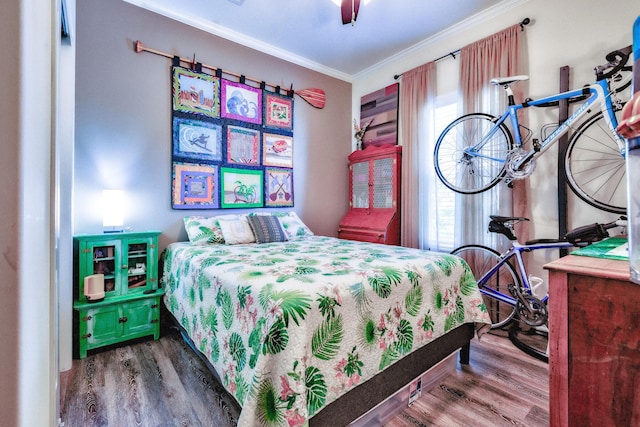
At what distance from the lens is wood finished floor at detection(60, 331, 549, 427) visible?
57.0 inches

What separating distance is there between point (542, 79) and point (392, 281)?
8.04 feet

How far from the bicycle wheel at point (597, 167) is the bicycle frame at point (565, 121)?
131mm

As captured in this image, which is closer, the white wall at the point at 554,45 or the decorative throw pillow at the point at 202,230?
the white wall at the point at 554,45

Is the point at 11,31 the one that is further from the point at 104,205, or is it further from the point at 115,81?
the point at 115,81

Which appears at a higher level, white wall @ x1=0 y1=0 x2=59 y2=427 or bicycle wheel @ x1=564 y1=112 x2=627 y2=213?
bicycle wheel @ x1=564 y1=112 x2=627 y2=213

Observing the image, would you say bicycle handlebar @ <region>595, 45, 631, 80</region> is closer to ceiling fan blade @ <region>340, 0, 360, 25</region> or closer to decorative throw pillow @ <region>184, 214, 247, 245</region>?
ceiling fan blade @ <region>340, 0, 360, 25</region>

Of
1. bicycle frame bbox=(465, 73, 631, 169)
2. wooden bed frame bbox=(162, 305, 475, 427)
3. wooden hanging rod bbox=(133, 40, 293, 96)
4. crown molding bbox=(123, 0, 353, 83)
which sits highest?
crown molding bbox=(123, 0, 353, 83)

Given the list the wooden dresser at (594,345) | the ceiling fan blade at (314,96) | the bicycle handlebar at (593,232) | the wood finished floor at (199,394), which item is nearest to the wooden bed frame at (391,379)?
the wood finished floor at (199,394)

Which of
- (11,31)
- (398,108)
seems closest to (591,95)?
(398,108)

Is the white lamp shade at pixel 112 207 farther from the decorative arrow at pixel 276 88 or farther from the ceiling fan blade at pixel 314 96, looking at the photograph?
the ceiling fan blade at pixel 314 96

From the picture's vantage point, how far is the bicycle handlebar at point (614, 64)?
1812mm

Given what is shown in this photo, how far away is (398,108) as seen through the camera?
3.62 metres

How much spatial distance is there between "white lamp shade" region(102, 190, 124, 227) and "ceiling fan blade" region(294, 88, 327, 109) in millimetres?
2449

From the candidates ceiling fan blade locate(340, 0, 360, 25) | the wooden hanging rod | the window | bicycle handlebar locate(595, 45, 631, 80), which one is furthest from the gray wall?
bicycle handlebar locate(595, 45, 631, 80)
